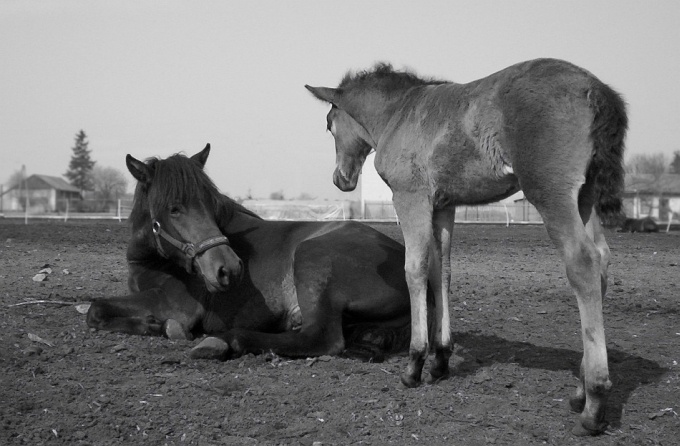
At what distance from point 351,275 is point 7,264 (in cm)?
704

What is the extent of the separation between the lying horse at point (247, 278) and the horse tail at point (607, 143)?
7.96 feet

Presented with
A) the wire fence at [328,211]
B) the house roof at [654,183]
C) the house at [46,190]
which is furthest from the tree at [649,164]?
the house at [46,190]

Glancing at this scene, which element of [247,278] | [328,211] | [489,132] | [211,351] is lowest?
[211,351]

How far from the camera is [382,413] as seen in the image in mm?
4668

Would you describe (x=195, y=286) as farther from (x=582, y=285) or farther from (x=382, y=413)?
(x=582, y=285)

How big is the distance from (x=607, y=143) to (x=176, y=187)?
3872mm

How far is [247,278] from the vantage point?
281 inches

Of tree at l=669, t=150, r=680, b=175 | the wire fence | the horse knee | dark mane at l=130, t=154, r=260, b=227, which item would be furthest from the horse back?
tree at l=669, t=150, r=680, b=175

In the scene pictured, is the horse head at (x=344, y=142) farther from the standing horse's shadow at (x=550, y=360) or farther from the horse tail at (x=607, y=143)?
the horse tail at (x=607, y=143)

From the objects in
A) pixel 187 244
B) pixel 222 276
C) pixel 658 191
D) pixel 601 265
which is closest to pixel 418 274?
pixel 601 265

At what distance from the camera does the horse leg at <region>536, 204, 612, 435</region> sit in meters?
4.30

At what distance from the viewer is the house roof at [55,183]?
90.1 m

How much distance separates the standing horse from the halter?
1.68 metres

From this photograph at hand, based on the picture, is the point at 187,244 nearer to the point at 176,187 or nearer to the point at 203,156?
the point at 176,187
